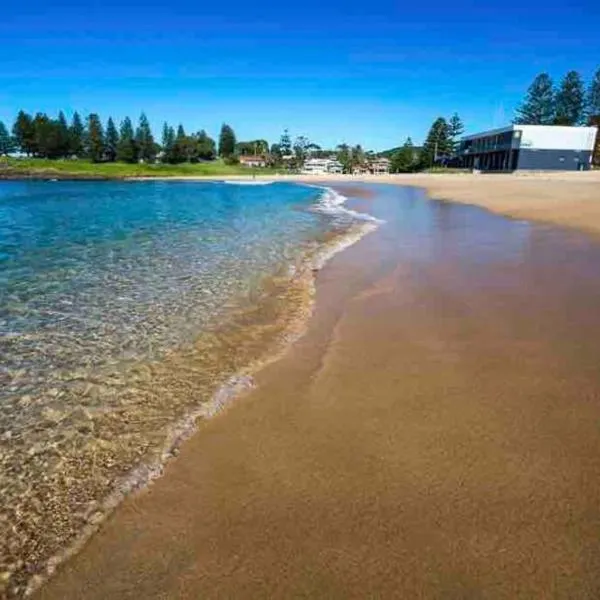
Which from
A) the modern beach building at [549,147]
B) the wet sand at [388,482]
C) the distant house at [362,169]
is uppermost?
the modern beach building at [549,147]

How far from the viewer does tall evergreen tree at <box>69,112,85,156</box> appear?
5049 inches

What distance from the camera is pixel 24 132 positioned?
126750 millimetres

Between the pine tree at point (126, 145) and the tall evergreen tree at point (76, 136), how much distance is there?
33.5 ft

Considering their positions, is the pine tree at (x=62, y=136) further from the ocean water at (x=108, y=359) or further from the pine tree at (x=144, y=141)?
the ocean water at (x=108, y=359)

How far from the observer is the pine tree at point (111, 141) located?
132 meters

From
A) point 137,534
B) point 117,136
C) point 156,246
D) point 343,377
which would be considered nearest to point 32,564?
point 137,534

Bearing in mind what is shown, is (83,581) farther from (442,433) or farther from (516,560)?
(442,433)

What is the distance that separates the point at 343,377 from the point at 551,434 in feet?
6.45

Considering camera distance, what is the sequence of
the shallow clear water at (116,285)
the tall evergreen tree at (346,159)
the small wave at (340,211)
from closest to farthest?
the shallow clear water at (116,285)
the small wave at (340,211)
the tall evergreen tree at (346,159)

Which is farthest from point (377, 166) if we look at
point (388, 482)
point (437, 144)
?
point (388, 482)

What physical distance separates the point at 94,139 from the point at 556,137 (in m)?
113

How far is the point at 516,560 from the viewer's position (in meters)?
2.53

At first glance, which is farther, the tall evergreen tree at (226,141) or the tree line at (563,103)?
the tall evergreen tree at (226,141)

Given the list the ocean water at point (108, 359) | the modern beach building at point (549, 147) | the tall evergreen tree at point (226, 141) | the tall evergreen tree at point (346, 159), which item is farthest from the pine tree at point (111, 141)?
the ocean water at point (108, 359)
